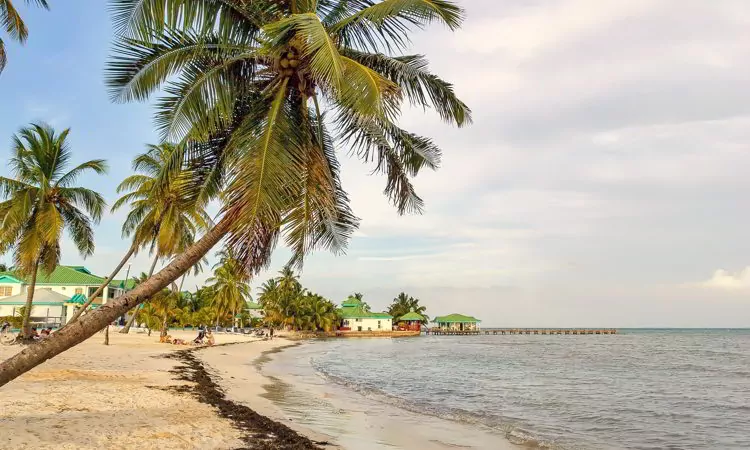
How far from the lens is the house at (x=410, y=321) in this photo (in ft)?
351

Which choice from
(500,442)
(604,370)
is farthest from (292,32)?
(604,370)

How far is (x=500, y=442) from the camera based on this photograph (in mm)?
12414

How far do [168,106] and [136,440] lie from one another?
16.6ft

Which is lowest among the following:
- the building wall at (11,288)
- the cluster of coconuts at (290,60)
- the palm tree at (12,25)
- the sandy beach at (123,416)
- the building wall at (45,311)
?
the sandy beach at (123,416)

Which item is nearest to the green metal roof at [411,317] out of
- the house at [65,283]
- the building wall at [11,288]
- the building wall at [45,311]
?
the house at [65,283]

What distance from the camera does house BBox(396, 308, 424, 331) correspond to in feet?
351

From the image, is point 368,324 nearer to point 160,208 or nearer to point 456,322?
point 456,322

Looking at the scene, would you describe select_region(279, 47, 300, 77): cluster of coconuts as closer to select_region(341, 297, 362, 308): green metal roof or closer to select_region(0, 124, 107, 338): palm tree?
select_region(0, 124, 107, 338): palm tree

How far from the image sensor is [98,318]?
5629mm

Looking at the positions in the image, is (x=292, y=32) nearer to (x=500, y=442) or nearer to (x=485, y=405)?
(x=500, y=442)

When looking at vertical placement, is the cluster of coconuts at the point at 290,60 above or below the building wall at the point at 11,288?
above

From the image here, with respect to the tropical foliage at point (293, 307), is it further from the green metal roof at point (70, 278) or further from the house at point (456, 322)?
the house at point (456, 322)

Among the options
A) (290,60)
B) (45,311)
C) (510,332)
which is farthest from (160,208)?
(510,332)

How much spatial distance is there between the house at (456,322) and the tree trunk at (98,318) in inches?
4334
